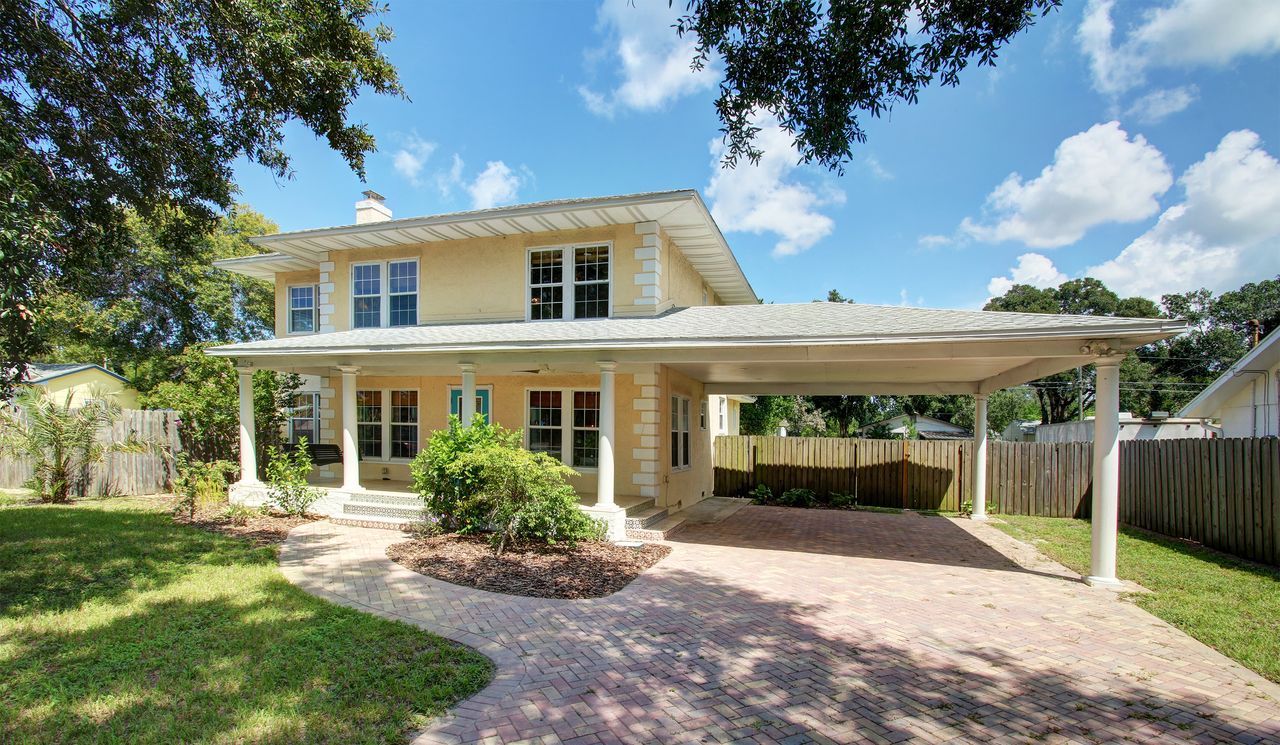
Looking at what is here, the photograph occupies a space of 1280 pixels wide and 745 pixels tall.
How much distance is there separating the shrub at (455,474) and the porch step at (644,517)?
7.64 ft

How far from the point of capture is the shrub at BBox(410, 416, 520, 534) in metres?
9.32

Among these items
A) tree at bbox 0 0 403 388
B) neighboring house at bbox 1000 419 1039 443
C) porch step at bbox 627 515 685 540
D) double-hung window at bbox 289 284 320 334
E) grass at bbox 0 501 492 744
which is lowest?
neighboring house at bbox 1000 419 1039 443

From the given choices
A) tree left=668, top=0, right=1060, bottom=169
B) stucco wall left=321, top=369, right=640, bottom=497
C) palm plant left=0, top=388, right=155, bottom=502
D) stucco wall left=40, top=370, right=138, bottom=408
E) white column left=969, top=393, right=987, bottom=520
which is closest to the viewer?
tree left=668, top=0, right=1060, bottom=169

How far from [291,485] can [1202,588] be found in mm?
14101

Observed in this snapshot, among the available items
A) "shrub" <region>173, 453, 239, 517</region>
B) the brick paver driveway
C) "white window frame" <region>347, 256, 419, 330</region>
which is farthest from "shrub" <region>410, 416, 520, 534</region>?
"white window frame" <region>347, 256, 419, 330</region>

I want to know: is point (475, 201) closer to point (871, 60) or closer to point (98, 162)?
point (98, 162)

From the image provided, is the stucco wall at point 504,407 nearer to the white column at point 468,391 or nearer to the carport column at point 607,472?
the carport column at point 607,472

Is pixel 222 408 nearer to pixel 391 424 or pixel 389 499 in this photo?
pixel 391 424

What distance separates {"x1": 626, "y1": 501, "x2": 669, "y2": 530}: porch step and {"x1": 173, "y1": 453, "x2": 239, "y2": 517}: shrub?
26.4 ft

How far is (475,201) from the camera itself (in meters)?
13.1

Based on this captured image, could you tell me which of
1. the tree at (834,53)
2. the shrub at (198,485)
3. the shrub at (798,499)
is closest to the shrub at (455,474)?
the shrub at (198,485)

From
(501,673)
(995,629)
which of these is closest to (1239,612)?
(995,629)

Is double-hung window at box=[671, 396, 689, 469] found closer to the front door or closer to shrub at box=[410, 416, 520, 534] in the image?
the front door

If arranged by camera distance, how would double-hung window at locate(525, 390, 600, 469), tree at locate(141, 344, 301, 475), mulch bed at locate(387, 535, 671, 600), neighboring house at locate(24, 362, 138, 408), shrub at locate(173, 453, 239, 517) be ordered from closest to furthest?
mulch bed at locate(387, 535, 671, 600) → shrub at locate(173, 453, 239, 517) → double-hung window at locate(525, 390, 600, 469) → tree at locate(141, 344, 301, 475) → neighboring house at locate(24, 362, 138, 408)
